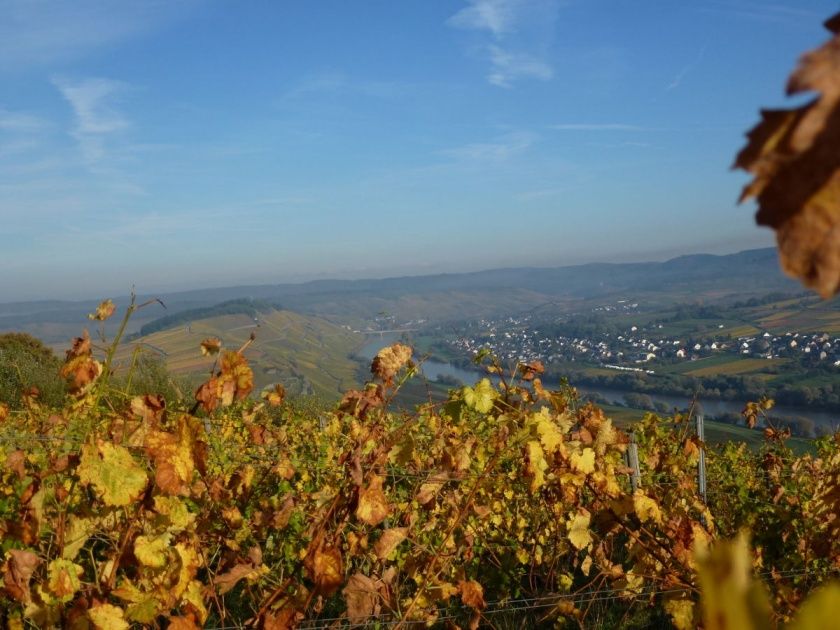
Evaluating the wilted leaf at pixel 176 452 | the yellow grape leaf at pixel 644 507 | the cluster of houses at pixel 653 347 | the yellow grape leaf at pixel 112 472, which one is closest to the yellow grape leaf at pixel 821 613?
the wilted leaf at pixel 176 452

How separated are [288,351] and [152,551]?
86166 millimetres

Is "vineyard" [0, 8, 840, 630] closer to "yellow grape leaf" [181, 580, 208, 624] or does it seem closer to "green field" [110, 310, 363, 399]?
"yellow grape leaf" [181, 580, 208, 624]

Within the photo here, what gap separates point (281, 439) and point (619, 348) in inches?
2610

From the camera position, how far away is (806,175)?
43cm

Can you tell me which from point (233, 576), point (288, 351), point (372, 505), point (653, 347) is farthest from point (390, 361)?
point (288, 351)

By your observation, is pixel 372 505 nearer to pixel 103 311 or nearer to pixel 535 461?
pixel 535 461

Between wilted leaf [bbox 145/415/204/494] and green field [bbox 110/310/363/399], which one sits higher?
wilted leaf [bbox 145/415/204/494]

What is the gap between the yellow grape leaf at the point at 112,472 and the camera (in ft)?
7.95

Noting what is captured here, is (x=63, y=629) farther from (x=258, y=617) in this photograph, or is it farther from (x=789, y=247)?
(x=789, y=247)

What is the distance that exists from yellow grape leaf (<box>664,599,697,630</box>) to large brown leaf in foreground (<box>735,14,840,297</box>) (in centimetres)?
281

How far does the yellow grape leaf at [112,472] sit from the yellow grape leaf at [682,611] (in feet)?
7.23

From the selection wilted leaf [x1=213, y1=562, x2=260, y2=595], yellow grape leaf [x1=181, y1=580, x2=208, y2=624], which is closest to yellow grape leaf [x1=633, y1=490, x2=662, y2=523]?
wilted leaf [x1=213, y1=562, x2=260, y2=595]

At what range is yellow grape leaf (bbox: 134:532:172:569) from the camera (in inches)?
104

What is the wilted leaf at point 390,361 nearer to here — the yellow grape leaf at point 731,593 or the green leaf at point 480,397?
the green leaf at point 480,397
